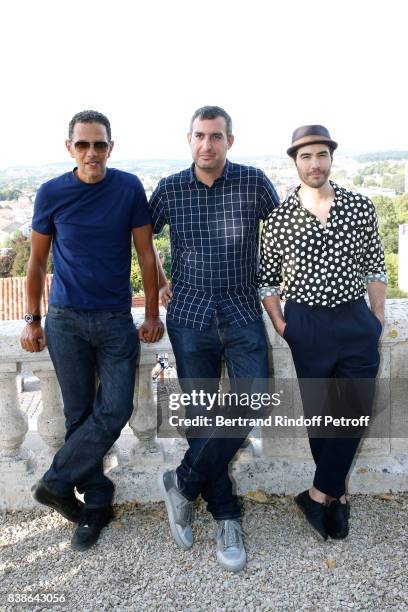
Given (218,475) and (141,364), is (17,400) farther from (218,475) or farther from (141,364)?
(218,475)

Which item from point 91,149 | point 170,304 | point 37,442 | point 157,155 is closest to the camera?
point 91,149

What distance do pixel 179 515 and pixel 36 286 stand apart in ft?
4.47

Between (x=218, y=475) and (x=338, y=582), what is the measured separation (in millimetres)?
730

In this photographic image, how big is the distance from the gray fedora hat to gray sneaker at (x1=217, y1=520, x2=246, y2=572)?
1870 millimetres

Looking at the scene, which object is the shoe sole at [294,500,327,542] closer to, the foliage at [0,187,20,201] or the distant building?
the distant building

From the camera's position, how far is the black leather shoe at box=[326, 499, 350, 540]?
306 centimetres

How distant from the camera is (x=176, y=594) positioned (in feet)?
8.97

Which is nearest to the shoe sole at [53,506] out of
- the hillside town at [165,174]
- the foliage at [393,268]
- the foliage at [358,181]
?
the foliage at [393,268]

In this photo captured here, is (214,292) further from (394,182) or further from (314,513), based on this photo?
(394,182)

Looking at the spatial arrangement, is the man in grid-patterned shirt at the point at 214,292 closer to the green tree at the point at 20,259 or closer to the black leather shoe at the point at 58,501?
the black leather shoe at the point at 58,501

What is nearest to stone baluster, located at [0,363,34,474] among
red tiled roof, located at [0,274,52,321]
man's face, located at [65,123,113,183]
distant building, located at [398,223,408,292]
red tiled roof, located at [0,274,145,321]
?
man's face, located at [65,123,113,183]

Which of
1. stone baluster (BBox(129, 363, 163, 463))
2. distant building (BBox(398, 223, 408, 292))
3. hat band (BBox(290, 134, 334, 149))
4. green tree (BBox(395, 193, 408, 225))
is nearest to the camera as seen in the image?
hat band (BBox(290, 134, 334, 149))

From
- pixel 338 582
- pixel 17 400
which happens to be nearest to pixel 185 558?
pixel 338 582

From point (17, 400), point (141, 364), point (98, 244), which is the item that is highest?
point (98, 244)
